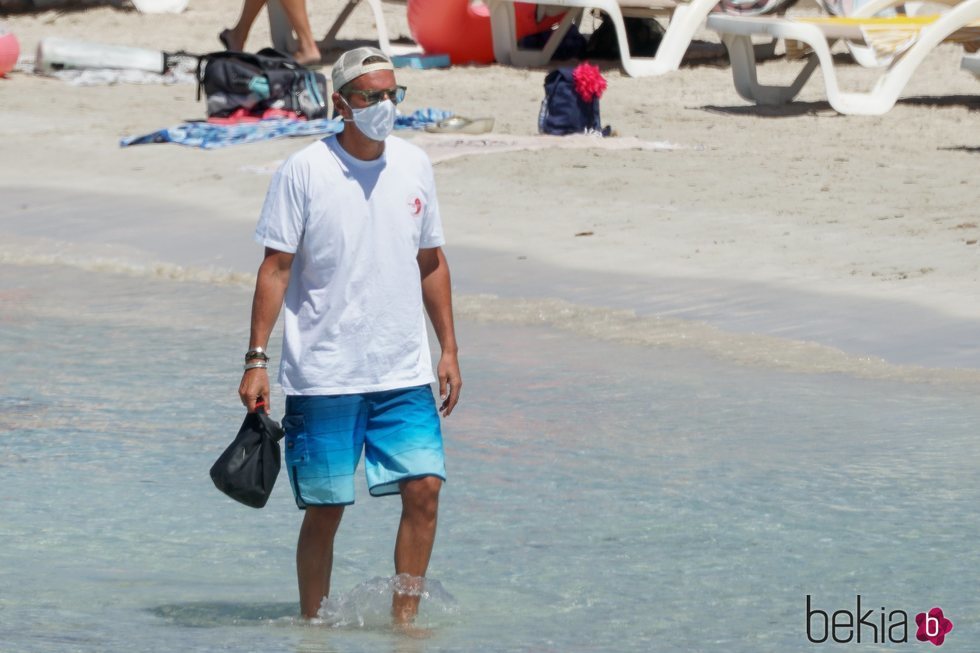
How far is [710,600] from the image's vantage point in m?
4.79

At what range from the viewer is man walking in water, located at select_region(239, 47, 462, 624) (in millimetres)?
4195

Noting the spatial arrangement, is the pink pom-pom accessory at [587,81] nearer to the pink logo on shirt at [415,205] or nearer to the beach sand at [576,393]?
the beach sand at [576,393]

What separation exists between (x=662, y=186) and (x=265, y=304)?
7.21 metres

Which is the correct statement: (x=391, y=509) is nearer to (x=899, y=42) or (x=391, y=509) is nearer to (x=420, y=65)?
(x=899, y=42)

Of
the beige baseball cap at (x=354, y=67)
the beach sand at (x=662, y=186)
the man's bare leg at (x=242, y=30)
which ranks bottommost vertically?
the beach sand at (x=662, y=186)

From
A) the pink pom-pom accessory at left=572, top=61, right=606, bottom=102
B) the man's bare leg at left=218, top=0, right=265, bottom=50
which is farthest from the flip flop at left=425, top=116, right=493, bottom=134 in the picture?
the man's bare leg at left=218, top=0, right=265, bottom=50

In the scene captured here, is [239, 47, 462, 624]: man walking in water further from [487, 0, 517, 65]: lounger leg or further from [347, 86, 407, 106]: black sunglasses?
[487, 0, 517, 65]: lounger leg

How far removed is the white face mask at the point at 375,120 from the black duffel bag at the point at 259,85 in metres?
9.53

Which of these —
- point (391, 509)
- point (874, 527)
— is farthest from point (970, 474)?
point (391, 509)

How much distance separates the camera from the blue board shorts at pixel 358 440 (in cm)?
427

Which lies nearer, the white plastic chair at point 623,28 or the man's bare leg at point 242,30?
the man's bare leg at point 242,30

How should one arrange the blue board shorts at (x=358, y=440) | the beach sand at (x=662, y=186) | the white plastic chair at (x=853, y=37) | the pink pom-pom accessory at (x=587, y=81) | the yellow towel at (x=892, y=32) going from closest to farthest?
the blue board shorts at (x=358, y=440) → the beach sand at (x=662, y=186) → the pink pom-pom accessory at (x=587, y=81) → the white plastic chair at (x=853, y=37) → the yellow towel at (x=892, y=32)

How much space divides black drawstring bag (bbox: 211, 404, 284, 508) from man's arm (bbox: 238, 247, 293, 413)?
0.07 metres

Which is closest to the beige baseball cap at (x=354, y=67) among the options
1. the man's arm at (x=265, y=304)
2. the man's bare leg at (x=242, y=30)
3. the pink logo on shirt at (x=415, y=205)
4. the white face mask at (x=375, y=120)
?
the white face mask at (x=375, y=120)
